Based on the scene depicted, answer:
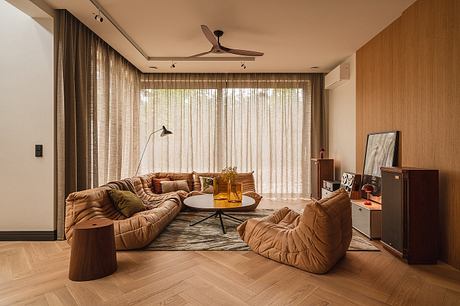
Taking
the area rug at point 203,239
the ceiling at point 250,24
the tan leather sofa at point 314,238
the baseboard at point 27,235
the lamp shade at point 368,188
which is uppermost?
the ceiling at point 250,24

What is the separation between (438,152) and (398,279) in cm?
135

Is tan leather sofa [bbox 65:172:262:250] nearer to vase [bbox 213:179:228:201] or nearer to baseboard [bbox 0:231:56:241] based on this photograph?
baseboard [bbox 0:231:56:241]

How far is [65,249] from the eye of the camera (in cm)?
289

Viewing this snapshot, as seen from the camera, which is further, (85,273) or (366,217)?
(366,217)

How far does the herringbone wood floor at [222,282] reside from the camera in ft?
6.31

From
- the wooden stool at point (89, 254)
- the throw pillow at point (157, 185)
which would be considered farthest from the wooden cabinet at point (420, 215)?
the throw pillow at point (157, 185)

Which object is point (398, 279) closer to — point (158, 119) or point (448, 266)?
point (448, 266)

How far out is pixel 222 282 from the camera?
2.18m

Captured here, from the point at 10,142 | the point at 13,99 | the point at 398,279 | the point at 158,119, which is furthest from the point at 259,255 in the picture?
the point at 158,119

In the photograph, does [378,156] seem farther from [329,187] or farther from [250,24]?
[250,24]

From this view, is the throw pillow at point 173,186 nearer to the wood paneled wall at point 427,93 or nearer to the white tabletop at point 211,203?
the white tabletop at point 211,203

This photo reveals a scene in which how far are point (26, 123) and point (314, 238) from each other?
355 cm

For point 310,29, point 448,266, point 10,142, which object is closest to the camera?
point 448,266

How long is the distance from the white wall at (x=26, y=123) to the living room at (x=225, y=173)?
0.02 meters
